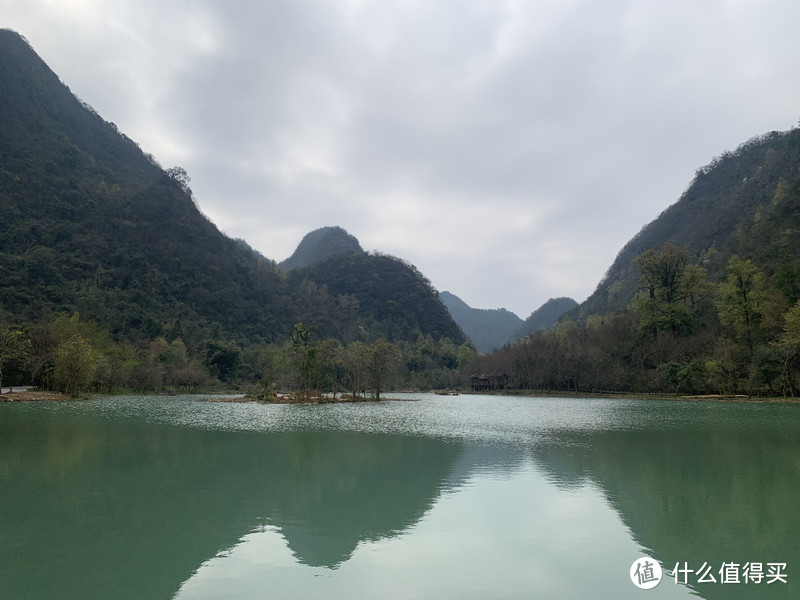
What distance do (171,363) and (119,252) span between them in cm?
4771

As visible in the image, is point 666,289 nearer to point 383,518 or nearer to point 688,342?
point 688,342

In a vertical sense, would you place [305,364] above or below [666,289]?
below

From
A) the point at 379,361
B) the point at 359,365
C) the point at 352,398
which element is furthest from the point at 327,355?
the point at 379,361

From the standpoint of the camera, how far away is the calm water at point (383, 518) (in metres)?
6.94

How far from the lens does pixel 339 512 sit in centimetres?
1027

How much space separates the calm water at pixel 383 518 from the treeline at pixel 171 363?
36.0m

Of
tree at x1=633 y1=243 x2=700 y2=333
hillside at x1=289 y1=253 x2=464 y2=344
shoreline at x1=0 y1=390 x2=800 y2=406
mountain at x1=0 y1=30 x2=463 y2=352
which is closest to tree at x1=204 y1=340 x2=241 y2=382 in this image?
mountain at x1=0 y1=30 x2=463 y2=352

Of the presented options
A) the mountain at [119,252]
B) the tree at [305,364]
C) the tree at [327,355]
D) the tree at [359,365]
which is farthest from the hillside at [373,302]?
the tree at [305,364]

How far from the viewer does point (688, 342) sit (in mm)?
66312

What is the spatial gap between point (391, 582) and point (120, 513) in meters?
5.98

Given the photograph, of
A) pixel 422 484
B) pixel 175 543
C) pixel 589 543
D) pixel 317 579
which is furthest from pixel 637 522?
pixel 175 543

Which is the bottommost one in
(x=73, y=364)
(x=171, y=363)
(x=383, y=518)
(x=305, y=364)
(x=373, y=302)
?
(x=383, y=518)

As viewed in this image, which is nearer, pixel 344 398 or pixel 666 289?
pixel 344 398

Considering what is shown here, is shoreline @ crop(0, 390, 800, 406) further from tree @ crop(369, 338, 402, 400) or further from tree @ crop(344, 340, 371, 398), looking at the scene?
tree @ crop(369, 338, 402, 400)
